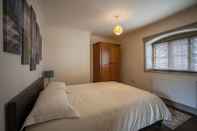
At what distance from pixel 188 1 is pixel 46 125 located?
314 cm

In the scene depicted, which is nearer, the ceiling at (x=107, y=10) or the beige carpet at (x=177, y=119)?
the beige carpet at (x=177, y=119)

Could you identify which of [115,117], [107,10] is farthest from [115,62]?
[115,117]

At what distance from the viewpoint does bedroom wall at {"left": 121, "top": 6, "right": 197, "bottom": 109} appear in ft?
8.73

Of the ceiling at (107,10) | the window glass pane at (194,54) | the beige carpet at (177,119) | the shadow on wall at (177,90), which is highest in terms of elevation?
the ceiling at (107,10)

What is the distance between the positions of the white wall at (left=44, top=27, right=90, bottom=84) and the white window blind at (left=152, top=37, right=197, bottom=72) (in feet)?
8.02

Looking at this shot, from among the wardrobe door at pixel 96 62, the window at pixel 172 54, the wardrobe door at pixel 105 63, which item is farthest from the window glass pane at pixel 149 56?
the wardrobe door at pixel 96 62

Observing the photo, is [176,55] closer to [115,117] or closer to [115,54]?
[115,54]

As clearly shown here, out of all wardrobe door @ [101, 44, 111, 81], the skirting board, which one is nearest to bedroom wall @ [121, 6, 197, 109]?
the skirting board

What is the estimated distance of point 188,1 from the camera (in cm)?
226

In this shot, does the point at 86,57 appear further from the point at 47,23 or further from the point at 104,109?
the point at 104,109

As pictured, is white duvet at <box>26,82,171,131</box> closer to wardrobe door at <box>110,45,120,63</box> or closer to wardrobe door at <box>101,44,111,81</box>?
wardrobe door at <box>101,44,111,81</box>

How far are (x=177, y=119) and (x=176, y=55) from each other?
1.72 metres

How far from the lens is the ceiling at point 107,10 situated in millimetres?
2283

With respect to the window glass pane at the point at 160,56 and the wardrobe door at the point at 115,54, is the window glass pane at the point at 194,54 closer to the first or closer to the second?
the window glass pane at the point at 160,56
